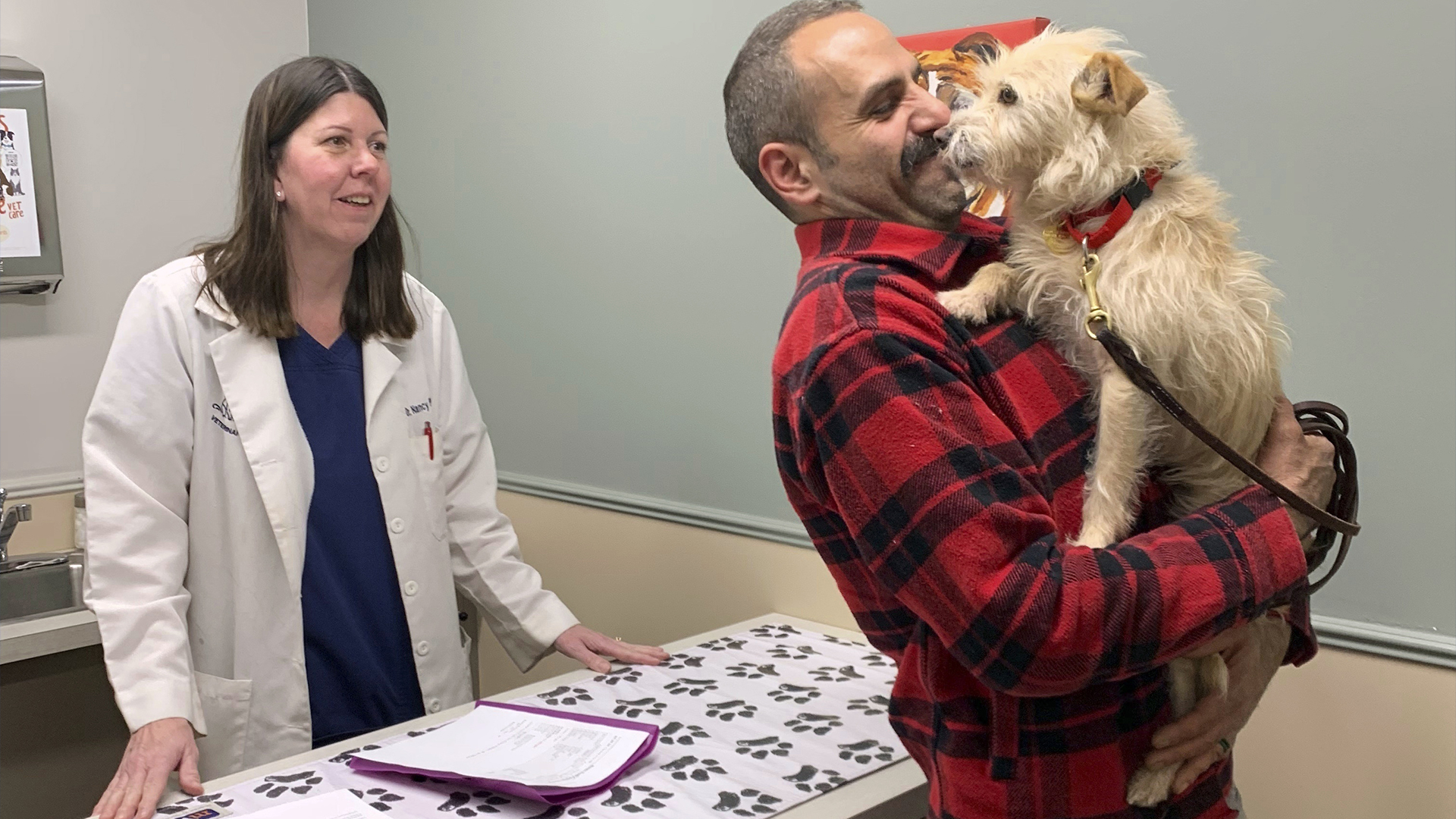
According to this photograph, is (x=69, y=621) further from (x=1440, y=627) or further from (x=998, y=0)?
(x=1440, y=627)

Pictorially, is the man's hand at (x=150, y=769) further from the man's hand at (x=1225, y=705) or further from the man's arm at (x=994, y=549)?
the man's hand at (x=1225, y=705)

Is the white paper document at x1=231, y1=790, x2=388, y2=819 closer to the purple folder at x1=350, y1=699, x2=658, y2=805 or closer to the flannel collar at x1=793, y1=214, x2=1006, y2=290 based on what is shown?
the purple folder at x1=350, y1=699, x2=658, y2=805

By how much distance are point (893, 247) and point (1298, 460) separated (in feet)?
1.51

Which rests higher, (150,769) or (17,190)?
(17,190)

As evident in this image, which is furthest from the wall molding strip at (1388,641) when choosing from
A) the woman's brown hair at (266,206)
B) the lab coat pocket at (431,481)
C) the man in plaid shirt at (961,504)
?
the woman's brown hair at (266,206)

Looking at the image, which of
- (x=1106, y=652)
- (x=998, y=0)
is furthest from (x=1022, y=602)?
(x=998, y=0)

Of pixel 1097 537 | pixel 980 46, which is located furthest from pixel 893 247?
pixel 980 46

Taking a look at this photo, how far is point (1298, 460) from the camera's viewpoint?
114cm

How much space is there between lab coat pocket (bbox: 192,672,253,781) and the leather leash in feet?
4.74

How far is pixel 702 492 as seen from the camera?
99.0 inches

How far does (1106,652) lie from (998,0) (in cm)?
133

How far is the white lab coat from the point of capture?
5.61ft

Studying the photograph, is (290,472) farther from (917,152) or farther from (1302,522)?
(1302,522)

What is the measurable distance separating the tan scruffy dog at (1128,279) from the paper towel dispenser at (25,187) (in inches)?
104
